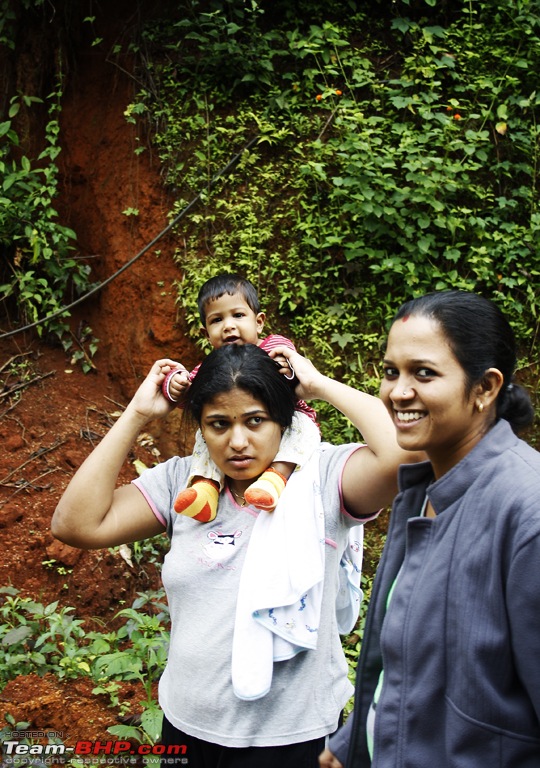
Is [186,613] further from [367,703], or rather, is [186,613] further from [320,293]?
[320,293]

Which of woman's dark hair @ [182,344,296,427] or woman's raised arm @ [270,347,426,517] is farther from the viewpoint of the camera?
woman's dark hair @ [182,344,296,427]

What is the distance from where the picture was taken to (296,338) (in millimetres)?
5297

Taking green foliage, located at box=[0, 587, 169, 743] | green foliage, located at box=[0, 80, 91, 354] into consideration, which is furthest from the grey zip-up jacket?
green foliage, located at box=[0, 80, 91, 354]

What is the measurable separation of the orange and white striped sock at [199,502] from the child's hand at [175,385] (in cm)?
39

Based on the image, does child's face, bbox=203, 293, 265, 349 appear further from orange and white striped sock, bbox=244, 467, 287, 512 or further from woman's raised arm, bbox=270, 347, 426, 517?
orange and white striped sock, bbox=244, 467, 287, 512

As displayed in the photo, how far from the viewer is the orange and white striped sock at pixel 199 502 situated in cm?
201

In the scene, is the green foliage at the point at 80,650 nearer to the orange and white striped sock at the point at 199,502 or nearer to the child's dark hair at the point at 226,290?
the orange and white striped sock at the point at 199,502

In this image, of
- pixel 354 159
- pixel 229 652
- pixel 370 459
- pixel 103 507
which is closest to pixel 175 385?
pixel 103 507

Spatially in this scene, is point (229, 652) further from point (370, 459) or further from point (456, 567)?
point (456, 567)

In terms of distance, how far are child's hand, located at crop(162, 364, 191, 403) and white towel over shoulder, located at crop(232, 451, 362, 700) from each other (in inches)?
22.9

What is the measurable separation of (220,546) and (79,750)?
1.64 meters

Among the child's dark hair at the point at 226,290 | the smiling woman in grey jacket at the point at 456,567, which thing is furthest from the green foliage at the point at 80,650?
the smiling woman in grey jacket at the point at 456,567

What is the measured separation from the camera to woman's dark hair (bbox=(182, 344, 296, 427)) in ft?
6.77

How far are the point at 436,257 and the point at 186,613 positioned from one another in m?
3.79
